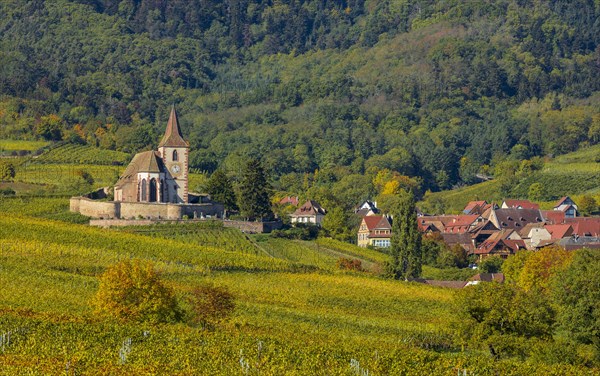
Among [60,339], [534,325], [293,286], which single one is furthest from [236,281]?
[60,339]

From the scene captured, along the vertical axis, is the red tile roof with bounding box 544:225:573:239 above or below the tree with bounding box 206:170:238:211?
below

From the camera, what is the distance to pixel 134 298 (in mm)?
59344

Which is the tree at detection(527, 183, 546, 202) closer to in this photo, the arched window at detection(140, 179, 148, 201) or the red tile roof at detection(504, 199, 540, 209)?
the red tile roof at detection(504, 199, 540, 209)

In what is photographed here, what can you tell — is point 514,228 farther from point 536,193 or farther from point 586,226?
point 536,193

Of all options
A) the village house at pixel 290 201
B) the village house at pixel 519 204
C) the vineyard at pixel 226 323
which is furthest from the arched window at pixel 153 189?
the village house at pixel 519 204

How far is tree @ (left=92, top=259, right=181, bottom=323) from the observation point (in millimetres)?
58594

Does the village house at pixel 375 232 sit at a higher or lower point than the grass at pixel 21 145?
lower

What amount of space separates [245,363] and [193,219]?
61639 millimetres

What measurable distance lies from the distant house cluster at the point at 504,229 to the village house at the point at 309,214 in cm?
608

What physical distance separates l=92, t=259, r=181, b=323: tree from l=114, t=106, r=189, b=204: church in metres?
48.7

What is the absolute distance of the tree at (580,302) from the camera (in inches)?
2472

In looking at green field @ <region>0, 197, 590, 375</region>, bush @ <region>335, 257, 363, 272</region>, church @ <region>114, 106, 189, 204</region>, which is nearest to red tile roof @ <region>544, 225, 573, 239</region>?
green field @ <region>0, 197, 590, 375</region>

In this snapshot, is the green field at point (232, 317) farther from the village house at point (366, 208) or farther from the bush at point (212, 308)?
the village house at point (366, 208)

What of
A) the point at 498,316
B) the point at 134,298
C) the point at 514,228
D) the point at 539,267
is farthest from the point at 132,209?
the point at 498,316
